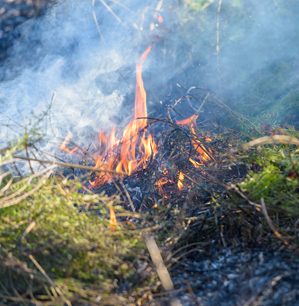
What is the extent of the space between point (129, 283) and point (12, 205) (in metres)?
0.77

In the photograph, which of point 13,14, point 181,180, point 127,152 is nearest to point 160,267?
point 181,180

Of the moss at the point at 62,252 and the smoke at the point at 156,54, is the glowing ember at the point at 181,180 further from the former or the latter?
the smoke at the point at 156,54

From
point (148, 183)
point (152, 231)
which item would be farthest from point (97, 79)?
point (152, 231)

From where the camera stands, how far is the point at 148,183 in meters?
3.92

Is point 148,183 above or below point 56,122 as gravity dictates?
below

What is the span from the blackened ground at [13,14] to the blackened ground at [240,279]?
4199 mm

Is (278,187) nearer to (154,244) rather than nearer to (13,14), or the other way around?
(154,244)

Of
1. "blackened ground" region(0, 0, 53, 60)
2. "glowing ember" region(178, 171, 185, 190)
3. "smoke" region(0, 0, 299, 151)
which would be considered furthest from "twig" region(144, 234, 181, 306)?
"blackened ground" region(0, 0, 53, 60)

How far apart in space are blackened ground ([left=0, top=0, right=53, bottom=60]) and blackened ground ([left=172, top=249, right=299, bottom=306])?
4.20m

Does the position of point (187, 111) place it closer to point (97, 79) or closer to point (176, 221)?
point (97, 79)

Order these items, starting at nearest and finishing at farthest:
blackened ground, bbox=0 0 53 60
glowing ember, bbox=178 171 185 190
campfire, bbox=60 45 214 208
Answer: glowing ember, bbox=178 171 185 190 < campfire, bbox=60 45 214 208 < blackened ground, bbox=0 0 53 60

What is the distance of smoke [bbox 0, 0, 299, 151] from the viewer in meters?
5.68

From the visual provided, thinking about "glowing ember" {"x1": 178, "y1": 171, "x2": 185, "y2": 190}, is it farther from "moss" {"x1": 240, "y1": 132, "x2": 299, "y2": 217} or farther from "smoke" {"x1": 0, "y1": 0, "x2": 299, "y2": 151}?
"smoke" {"x1": 0, "y1": 0, "x2": 299, "y2": 151}

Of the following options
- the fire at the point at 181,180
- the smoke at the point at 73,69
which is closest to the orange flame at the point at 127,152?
the fire at the point at 181,180
